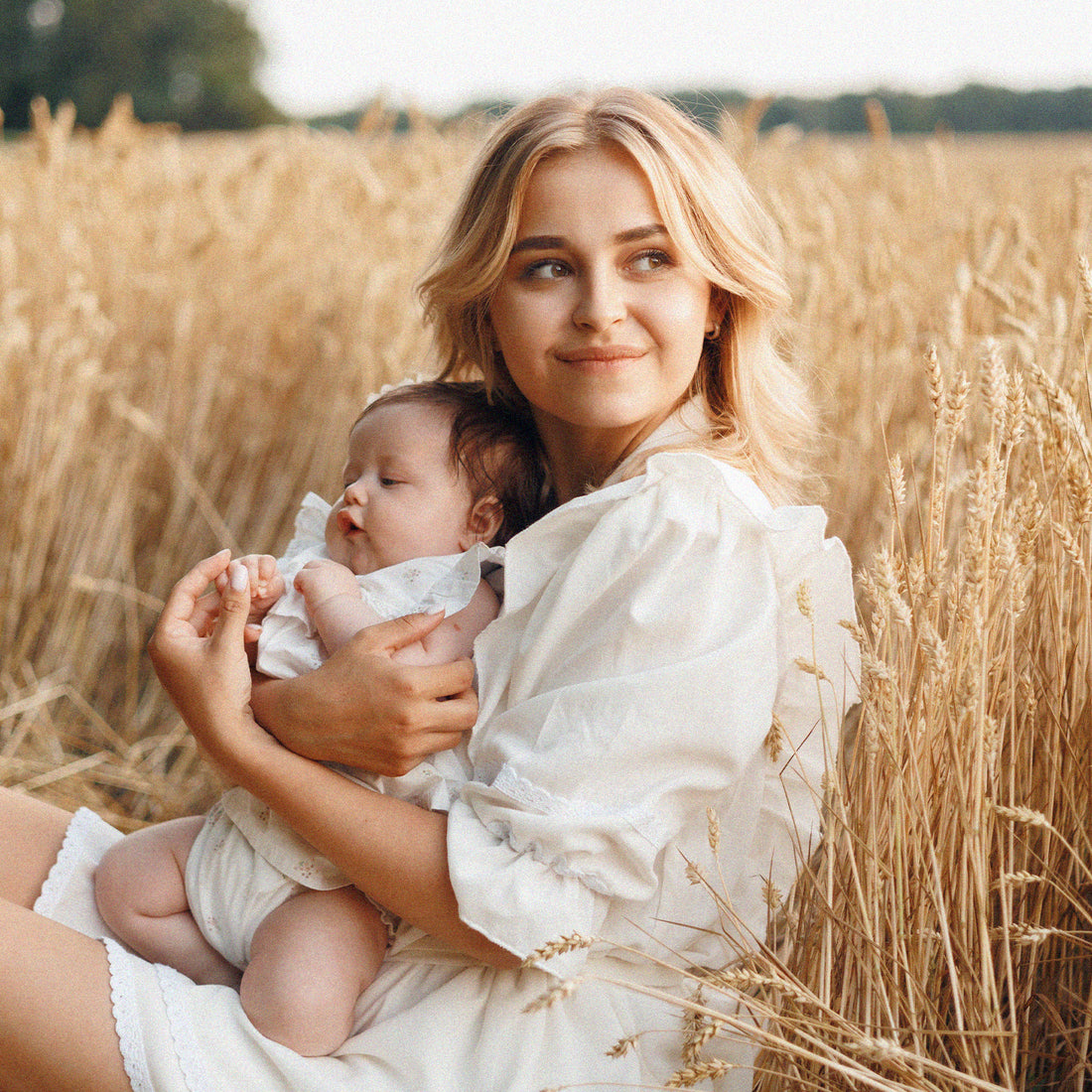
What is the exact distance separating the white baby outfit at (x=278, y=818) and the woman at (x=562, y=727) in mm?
49

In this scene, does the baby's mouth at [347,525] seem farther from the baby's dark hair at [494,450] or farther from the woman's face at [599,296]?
the woman's face at [599,296]

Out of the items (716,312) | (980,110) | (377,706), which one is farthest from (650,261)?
(980,110)

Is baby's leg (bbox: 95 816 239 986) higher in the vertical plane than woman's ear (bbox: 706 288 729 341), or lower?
lower

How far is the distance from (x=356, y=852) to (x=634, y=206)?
2.31 ft

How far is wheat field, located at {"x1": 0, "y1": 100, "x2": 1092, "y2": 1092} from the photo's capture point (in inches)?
37.7

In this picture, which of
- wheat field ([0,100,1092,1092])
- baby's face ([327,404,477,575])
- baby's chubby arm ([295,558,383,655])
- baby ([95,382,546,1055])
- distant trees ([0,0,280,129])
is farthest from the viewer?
distant trees ([0,0,280,129])

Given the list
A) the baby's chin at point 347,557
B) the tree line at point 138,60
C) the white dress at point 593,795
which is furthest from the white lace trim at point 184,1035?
the tree line at point 138,60

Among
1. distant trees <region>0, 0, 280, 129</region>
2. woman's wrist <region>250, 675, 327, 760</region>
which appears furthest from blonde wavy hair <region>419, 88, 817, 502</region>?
distant trees <region>0, 0, 280, 129</region>

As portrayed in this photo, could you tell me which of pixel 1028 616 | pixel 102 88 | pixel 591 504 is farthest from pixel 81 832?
pixel 102 88

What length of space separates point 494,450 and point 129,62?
32.5 meters

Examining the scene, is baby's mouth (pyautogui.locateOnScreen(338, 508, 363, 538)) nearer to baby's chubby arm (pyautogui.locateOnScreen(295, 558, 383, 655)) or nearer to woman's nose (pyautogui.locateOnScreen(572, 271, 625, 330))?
baby's chubby arm (pyautogui.locateOnScreen(295, 558, 383, 655))

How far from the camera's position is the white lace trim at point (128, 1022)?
0.99 m

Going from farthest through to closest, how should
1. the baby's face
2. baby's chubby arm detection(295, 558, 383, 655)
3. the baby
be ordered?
the baby's face < baby's chubby arm detection(295, 558, 383, 655) < the baby

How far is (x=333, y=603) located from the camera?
120cm
